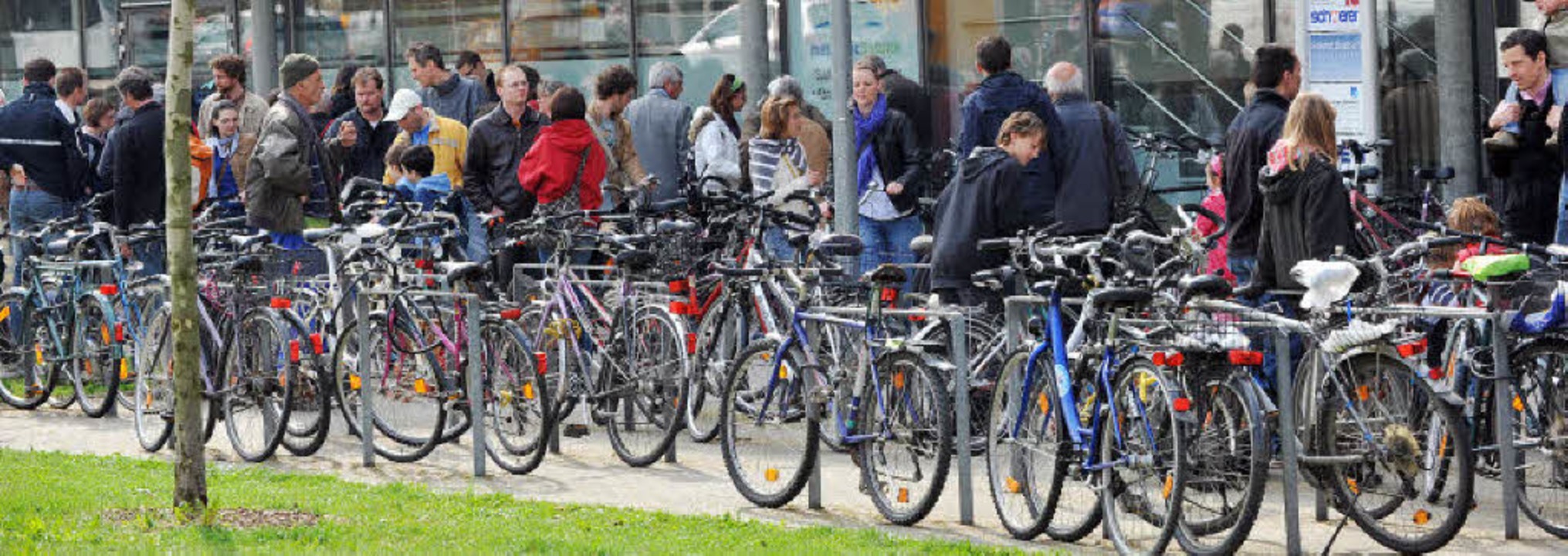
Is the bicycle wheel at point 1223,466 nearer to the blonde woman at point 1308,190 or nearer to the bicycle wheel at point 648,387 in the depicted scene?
the blonde woman at point 1308,190

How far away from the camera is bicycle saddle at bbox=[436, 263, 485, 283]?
463 inches

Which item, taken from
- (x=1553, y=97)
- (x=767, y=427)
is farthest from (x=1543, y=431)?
(x=1553, y=97)

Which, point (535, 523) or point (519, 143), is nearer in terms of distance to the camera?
point (535, 523)

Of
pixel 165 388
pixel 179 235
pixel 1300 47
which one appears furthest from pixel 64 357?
pixel 1300 47

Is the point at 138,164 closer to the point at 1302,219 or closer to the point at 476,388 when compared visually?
the point at 476,388

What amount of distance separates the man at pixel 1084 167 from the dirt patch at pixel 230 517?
3.92 metres

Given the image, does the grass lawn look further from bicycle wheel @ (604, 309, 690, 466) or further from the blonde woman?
the blonde woman

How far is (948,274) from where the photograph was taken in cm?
1152

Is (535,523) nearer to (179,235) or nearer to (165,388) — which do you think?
(179,235)

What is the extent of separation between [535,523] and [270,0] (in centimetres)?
1424

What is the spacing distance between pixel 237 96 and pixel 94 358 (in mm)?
2380

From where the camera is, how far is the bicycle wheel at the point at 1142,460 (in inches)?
338

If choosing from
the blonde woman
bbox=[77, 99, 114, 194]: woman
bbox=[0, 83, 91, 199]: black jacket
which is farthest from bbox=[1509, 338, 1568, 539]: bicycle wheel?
bbox=[77, 99, 114, 194]: woman

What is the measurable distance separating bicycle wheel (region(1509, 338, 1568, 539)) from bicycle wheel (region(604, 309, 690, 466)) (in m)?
3.66
